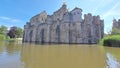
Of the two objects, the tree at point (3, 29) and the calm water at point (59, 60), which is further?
the tree at point (3, 29)

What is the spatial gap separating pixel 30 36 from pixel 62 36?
62.4 ft

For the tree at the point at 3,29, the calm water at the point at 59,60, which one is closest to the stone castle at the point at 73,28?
the calm water at the point at 59,60

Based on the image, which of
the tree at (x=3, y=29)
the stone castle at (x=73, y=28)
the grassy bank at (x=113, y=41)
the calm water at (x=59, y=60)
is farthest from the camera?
the tree at (x=3, y=29)

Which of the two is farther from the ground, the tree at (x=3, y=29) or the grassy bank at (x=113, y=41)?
the tree at (x=3, y=29)

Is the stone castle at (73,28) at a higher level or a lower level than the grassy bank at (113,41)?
higher

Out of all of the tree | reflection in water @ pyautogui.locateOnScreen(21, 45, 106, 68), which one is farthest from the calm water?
the tree

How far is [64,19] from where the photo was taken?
46.3 meters

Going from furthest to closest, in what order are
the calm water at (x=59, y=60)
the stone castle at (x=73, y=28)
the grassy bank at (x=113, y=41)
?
the stone castle at (x=73, y=28), the grassy bank at (x=113, y=41), the calm water at (x=59, y=60)

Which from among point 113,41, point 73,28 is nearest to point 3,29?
point 73,28

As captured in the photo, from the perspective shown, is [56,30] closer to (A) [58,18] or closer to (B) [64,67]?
(A) [58,18]

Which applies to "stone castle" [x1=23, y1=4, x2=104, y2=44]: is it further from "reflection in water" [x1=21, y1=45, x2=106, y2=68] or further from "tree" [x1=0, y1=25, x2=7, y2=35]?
"tree" [x1=0, y1=25, x2=7, y2=35]

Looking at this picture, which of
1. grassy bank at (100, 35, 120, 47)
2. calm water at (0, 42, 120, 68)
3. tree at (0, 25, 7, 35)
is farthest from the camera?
tree at (0, 25, 7, 35)

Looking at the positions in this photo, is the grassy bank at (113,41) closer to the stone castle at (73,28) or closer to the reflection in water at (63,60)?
the reflection in water at (63,60)

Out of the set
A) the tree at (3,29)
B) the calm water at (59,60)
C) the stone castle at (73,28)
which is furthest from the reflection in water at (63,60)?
the tree at (3,29)
